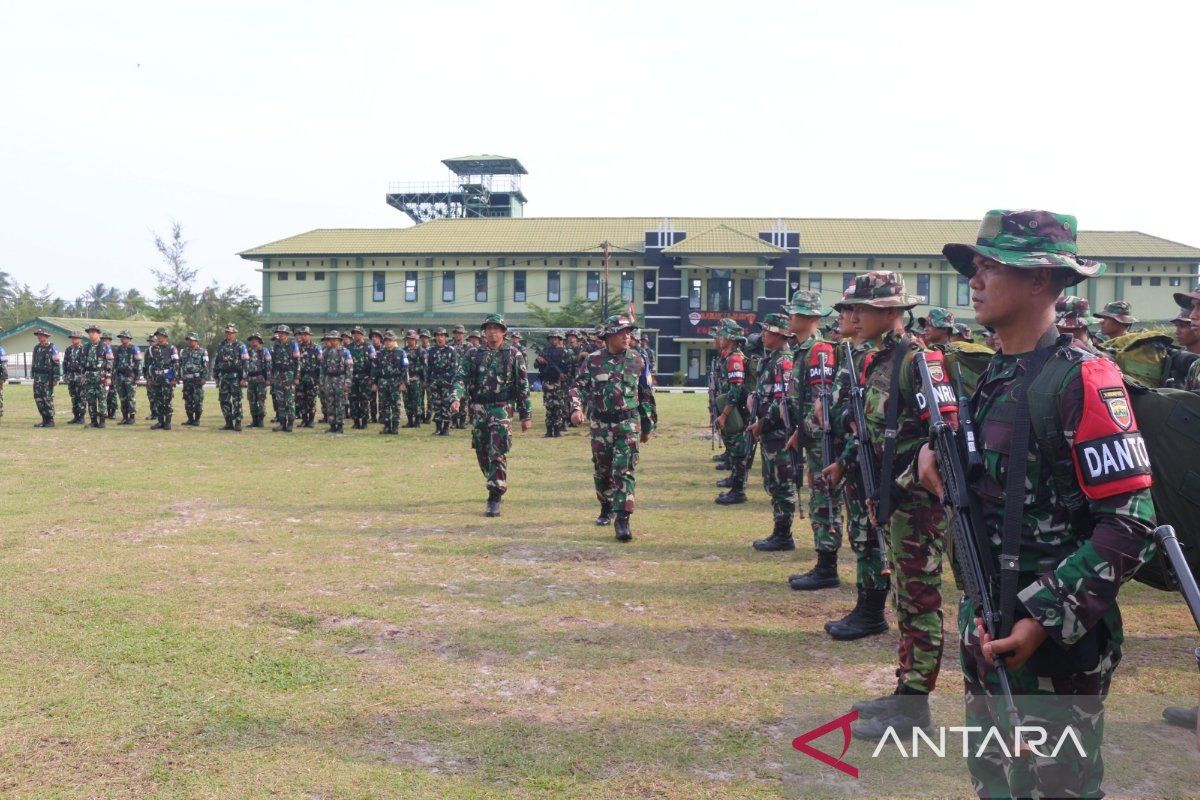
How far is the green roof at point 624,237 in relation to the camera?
48.4 m

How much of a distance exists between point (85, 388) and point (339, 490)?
36.5ft

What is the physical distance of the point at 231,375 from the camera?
18719 millimetres

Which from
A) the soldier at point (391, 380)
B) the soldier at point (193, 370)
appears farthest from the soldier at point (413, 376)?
the soldier at point (193, 370)

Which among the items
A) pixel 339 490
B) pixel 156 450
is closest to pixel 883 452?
Result: pixel 339 490

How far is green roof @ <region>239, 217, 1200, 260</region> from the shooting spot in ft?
159

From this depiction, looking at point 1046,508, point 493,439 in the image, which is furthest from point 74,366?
point 1046,508

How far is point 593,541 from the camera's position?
845 cm

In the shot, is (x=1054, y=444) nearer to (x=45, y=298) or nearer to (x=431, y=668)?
(x=431, y=668)

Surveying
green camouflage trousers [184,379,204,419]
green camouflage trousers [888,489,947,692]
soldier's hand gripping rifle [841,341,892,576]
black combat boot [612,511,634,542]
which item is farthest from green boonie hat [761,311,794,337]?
green camouflage trousers [184,379,204,419]

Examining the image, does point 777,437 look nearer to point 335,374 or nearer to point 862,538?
point 862,538

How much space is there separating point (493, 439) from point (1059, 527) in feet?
25.0

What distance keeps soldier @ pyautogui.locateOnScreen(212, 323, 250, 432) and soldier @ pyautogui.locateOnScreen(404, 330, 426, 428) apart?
143 inches

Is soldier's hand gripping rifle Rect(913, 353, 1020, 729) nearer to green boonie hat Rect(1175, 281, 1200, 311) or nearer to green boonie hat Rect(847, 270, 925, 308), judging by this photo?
green boonie hat Rect(847, 270, 925, 308)

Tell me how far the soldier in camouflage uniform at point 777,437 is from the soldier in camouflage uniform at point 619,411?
1.15 m
